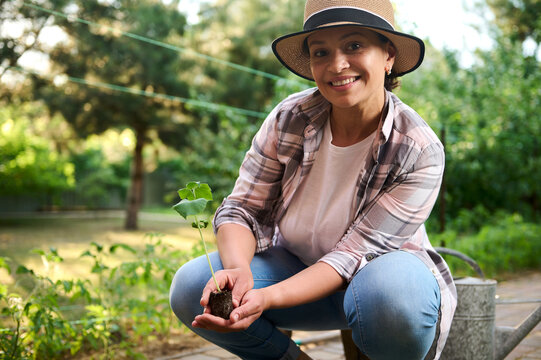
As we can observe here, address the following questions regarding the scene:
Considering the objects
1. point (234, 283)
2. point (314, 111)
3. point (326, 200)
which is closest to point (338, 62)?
point (314, 111)

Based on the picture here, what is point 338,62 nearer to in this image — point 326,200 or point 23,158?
point 326,200

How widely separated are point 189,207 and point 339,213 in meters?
0.53

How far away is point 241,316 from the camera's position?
1311mm

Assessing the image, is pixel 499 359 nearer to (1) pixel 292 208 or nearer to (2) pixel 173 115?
(1) pixel 292 208

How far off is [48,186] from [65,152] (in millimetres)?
2665

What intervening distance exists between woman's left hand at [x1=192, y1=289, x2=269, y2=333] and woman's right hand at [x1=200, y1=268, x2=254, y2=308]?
28mm

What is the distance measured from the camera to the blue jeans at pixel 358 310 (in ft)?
4.61

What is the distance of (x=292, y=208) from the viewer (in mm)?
1757

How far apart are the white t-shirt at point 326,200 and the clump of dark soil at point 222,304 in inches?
17.5

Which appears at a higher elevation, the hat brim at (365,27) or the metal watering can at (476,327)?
the hat brim at (365,27)

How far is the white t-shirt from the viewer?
1.67m

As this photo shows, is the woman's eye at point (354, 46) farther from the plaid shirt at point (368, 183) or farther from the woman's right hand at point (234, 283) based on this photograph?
the woman's right hand at point (234, 283)

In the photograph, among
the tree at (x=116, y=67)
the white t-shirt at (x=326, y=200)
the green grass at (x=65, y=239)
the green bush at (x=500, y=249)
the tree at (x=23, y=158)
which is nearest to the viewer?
the white t-shirt at (x=326, y=200)

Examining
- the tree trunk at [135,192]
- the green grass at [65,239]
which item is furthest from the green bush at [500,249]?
the tree trunk at [135,192]
